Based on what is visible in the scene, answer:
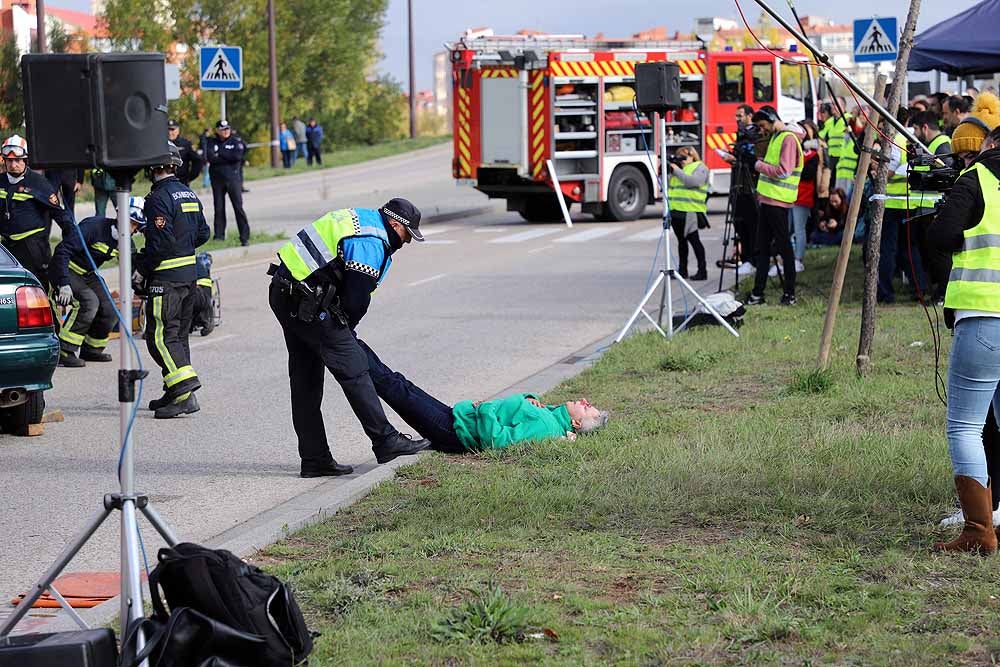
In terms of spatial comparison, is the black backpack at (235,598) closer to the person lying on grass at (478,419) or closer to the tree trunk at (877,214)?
the person lying on grass at (478,419)

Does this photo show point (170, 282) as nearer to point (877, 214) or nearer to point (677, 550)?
point (877, 214)

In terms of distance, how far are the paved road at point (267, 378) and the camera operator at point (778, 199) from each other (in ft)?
5.12

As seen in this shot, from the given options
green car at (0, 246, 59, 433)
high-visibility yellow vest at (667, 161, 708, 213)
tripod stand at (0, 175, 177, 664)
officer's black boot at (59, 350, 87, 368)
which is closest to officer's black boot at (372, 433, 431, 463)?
green car at (0, 246, 59, 433)

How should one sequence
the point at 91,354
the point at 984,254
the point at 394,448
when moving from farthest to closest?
the point at 91,354, the point at 394,448, the point at 984,254

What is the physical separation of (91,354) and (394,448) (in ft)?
16.7

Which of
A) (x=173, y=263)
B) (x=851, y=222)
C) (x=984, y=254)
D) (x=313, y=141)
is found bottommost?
(x=173, y=263)

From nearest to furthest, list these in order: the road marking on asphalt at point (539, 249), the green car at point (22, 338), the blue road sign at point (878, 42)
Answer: the green car at point (22, 338), the blue road sign at point (878, 42), the road marking on asphalt at point (539, 249)

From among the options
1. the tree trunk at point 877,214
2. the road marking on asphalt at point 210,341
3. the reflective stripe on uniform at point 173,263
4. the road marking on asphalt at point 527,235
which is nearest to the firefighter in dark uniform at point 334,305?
the reflective stripe on uniform at point 173,263

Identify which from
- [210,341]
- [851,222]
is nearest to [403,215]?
[851,222]

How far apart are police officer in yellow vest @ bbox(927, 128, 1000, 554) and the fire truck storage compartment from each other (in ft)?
63.5

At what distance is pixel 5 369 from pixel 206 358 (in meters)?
3.67

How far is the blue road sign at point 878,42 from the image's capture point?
60.3 feet

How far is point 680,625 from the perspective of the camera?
4.71 meters

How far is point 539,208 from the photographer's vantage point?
26719mm
